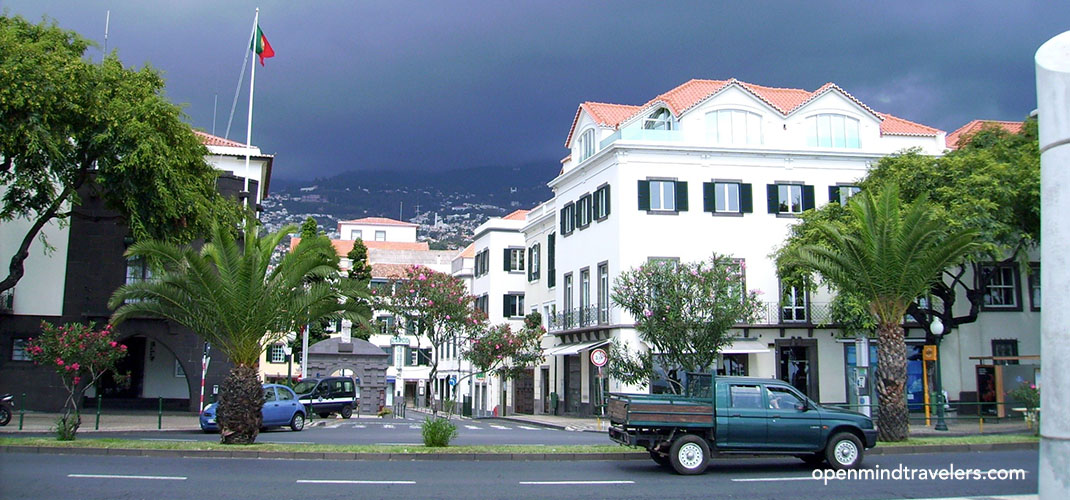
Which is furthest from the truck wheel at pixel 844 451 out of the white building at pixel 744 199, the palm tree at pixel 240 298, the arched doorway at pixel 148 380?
the arched doorway at pixel 148 380

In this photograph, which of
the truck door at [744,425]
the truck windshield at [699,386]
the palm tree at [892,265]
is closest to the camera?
the truck door at [744,425]

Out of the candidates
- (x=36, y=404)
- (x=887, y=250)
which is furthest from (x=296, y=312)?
(x=36, y=404)

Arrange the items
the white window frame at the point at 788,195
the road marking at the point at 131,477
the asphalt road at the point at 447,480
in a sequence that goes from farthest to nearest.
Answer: the white window frame at the point at 788,195 < the road marking at the point at 131,477 < the asphalt road at the point at 447,480

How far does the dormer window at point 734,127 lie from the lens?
38.8m

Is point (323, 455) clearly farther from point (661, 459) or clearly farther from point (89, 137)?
point (89, 137)

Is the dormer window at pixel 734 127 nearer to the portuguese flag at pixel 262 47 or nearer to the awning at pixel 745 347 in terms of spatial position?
the awning at pixel 745 347

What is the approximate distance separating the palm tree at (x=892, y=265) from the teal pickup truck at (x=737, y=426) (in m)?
5.70

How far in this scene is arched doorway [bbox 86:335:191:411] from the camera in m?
38.2

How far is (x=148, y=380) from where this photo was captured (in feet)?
127

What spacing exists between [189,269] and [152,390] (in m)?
21.1

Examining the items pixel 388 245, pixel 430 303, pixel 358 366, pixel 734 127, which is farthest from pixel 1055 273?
pixel 388 245

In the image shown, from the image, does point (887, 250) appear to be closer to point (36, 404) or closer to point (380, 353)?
point (36, 404)

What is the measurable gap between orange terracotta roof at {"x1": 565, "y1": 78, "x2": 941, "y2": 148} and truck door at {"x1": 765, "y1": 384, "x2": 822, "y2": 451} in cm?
2362

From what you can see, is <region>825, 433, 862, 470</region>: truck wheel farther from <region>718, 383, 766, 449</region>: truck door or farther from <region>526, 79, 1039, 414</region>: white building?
<region>526, 79, 1039, 414</region>: white building
